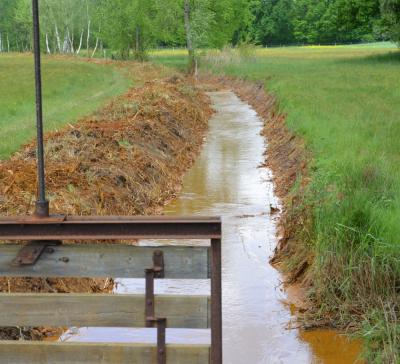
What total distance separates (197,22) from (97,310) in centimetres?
5062

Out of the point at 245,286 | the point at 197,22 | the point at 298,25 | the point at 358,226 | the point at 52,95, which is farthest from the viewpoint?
the point at 298,25

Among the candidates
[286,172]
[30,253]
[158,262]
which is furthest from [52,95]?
[158,262]

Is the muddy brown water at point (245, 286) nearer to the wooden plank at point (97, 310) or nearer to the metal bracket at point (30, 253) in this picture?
the wooden plank at point (97, 310)

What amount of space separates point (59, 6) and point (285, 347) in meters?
77.7

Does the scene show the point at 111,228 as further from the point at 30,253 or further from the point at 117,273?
the point at 30,253

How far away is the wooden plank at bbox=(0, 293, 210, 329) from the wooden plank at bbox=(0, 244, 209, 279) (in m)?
0.16

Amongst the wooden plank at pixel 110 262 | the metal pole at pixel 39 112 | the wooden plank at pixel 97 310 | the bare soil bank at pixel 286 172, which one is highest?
the metal pole at pixel 39 112

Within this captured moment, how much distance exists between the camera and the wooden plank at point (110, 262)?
188 inches

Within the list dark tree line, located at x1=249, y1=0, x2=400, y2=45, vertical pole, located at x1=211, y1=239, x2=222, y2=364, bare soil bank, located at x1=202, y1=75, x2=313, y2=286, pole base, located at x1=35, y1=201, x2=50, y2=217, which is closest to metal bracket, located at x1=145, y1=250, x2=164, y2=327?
vertical pole, located at x1=211, y1=239, x2=222, y2=364

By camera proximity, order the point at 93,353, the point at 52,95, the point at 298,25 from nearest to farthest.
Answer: the point at 93,353 < the point at 52,95 < the point at 298,25

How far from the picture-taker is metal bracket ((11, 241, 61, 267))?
480 centimetres

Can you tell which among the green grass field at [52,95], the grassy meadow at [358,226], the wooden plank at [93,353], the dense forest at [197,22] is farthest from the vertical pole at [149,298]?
the dense forest at [197,22]

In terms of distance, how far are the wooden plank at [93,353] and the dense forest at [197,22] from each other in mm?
38440

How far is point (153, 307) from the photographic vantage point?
479 cm
